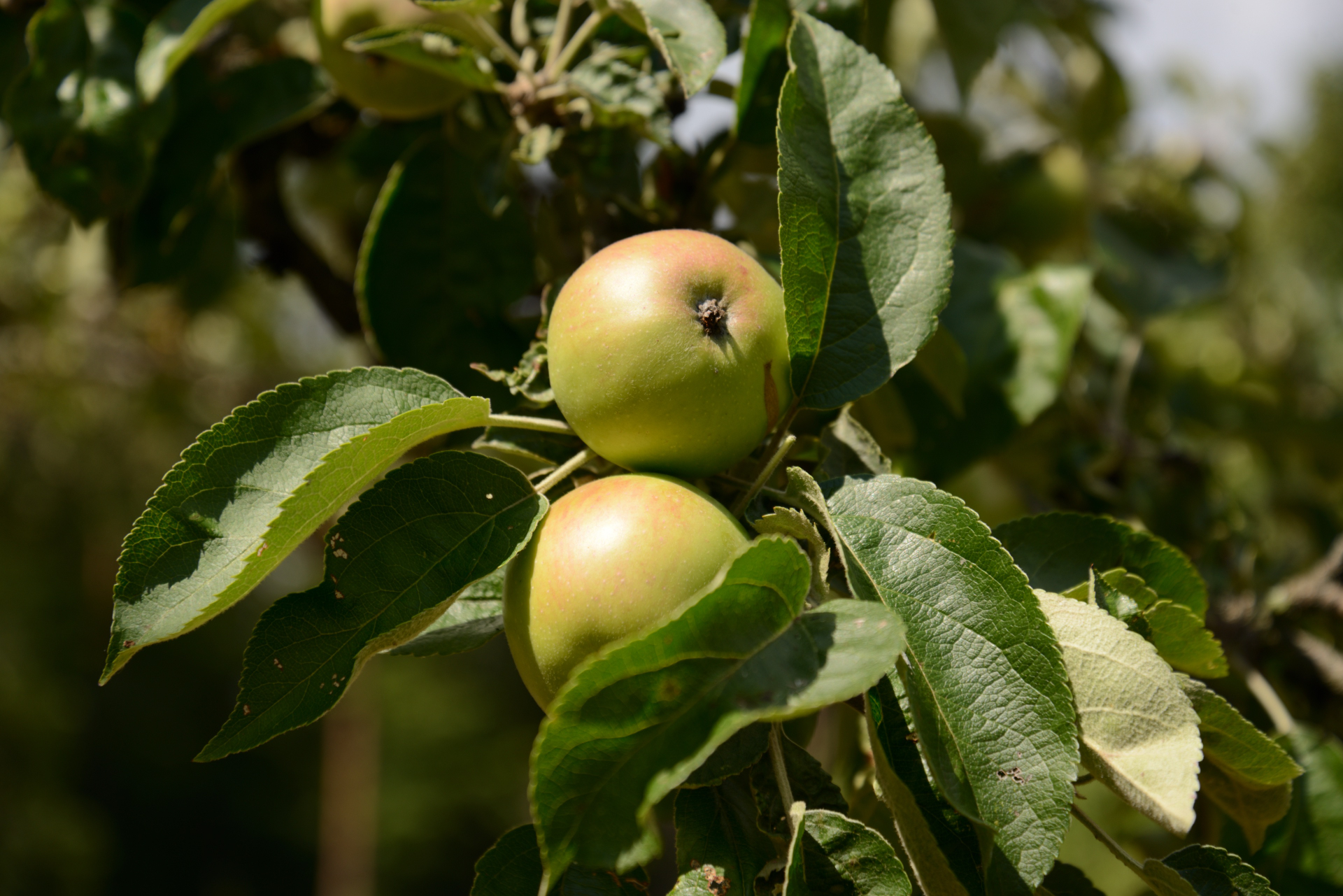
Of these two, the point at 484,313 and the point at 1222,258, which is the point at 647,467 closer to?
the point at 484,313

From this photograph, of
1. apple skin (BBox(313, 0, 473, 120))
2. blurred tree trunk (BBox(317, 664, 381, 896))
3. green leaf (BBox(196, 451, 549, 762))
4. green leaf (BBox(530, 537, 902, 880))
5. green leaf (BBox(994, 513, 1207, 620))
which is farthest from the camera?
blurred tree trunk (BBox(317, 664, 381, 896))

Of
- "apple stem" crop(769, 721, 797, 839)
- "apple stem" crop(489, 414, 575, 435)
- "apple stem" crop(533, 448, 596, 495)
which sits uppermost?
"apple stem" crop(489, 414, 575, 435)

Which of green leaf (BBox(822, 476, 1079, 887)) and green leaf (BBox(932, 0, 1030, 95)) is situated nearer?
green leaf (BBox(822, 476, 1079, 887))

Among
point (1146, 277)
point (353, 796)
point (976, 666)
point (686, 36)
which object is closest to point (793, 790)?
point (976, 666)

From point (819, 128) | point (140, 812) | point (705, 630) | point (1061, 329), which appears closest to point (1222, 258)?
point (1061, 329)

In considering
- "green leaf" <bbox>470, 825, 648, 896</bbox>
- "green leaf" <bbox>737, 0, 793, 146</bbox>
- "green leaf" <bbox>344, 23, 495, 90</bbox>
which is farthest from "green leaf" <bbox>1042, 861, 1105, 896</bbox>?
"green leaf" <bbox>344, 23, 495, 90</bbox>

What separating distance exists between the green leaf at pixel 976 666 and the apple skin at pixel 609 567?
0.09 m

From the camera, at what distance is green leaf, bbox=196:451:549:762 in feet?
1.86

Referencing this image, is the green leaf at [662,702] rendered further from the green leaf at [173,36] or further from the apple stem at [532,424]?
the green leaf at [173,36]

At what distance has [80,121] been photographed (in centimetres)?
97

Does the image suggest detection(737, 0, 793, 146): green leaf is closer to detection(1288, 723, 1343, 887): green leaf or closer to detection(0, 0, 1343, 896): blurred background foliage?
detection(0, 0, 1343, 896): blurred background foliage

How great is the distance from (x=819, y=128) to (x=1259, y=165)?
2535 mm

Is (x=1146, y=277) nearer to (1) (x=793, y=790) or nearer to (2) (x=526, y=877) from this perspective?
(1) (x=793, y=790)

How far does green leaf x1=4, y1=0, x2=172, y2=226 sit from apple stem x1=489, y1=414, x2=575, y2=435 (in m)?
0.61
